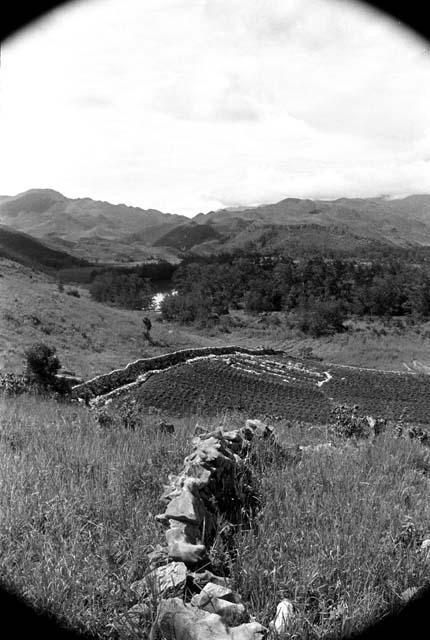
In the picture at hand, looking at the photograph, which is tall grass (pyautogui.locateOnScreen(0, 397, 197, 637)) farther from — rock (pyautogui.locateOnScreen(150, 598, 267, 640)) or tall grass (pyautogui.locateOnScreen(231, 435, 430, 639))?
tall grass (pyautogui.locateOnScreen(231, 435, 430, 639))

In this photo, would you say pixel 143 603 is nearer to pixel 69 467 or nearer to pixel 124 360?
pixel 69 467

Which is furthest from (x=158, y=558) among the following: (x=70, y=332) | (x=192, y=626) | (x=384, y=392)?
(x=70, y=332)

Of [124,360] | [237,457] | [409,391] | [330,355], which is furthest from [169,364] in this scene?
[237,457]

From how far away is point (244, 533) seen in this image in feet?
8.82

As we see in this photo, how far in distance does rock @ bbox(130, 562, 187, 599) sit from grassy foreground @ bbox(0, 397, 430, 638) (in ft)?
0.23

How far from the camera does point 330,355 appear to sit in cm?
6009

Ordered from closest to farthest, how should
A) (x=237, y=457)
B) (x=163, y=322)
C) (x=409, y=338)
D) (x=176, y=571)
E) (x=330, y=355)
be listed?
1. (x=176, y=571)
2. (x=237, y=457)
3. (x=330, y=355)
4. (x=409, y=338)
5. (x=163, y=322)

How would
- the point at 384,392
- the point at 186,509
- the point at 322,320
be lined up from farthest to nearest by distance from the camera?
the point at 322,320, the point at 384,392, the point at 186,509

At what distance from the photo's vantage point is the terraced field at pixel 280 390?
2644cm

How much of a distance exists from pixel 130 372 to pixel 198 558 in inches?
1291

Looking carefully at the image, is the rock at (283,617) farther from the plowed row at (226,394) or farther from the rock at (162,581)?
the plowed row at (226,394)

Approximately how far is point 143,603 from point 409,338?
225 ft

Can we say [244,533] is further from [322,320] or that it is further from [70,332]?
[322,320]

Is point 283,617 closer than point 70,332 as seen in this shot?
Yes
